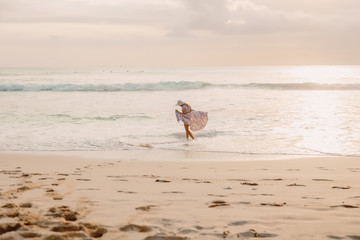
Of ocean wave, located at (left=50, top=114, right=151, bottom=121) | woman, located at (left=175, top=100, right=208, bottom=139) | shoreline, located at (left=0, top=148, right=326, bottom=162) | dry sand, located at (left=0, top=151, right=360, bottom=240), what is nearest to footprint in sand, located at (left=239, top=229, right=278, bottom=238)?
dry sand, located at (left=0, top=151, right=360, bottom=240)

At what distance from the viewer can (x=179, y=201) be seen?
454 centimetres

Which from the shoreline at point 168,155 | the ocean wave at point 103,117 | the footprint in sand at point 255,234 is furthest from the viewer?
the ocean wave at point 103,117

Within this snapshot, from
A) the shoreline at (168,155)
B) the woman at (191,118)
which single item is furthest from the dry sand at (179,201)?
the woman at (191,118)

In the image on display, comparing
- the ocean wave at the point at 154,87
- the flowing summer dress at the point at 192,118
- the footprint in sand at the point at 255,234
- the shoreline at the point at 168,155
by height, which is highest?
the ocean wave at the point at 154,87

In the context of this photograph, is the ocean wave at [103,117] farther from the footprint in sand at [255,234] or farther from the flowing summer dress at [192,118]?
the footprint in sand at [255,234]

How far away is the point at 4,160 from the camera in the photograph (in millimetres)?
8016

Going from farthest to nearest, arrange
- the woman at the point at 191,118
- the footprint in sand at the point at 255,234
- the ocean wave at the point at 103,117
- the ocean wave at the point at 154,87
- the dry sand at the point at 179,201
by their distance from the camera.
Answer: the ocean wave at the point at 154,87, the ocean wave at the point at 103,117, the woman at the point at 191,118, the dry sand at the point at 179,201, the footprint in sand at the point at 255,234

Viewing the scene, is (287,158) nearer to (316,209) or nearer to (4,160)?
(316,209)

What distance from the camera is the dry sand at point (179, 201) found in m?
3.43

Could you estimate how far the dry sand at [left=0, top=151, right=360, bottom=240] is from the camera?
3.43 meters

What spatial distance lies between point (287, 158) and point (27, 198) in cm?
570

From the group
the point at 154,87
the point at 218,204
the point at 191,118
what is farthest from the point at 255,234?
the point at 154,87

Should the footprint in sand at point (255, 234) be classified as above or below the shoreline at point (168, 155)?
above

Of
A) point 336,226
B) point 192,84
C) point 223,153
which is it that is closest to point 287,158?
point 223,153
